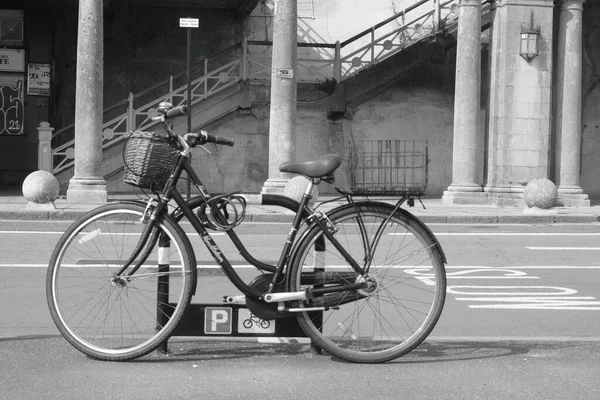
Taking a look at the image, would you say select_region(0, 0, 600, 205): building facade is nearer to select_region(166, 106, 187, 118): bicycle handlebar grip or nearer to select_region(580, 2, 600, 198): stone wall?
select_region(580, 2, 600, 198): stone wall

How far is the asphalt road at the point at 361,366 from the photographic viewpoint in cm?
519

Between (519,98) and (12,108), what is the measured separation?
13.8 m

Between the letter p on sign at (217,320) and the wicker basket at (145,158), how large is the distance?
0.87 metres

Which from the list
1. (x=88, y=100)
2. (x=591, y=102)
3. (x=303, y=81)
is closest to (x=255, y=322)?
(x=88, y=100)

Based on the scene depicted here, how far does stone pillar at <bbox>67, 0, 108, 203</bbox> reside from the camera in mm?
19469

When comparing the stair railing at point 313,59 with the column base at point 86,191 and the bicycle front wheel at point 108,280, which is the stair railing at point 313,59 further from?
the bicycle front wheel at point 108,280

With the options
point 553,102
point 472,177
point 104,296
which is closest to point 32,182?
point 472,177

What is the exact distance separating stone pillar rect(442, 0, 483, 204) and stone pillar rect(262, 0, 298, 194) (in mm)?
3764

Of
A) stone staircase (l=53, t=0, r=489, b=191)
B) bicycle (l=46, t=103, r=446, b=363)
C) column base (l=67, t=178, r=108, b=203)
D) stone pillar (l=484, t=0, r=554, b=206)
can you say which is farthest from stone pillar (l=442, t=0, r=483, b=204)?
bicycle (l=46, t=103, r=446, b=363)

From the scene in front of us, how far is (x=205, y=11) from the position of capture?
91.2 feet

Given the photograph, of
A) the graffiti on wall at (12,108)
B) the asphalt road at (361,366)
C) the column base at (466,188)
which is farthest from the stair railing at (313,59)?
the asphalt road at (361,366)

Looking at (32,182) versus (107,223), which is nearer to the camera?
(107,223)

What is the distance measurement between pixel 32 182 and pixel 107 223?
1157 centimetres

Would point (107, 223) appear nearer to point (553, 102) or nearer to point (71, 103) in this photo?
point (553, 102)
